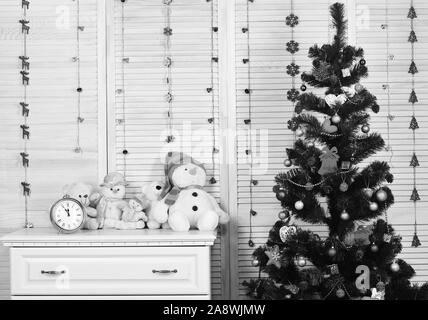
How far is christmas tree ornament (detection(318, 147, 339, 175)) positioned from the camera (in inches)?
118

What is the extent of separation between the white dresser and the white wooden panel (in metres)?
0.49

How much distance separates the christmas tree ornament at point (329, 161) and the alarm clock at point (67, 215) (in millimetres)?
1089

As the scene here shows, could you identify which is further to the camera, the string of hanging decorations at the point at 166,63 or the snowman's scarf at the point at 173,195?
the string of hanging decorations at the point at 166,63

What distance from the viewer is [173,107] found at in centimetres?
354

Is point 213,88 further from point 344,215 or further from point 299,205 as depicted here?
point 344,215

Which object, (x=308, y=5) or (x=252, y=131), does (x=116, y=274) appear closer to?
(x=252, y=131)

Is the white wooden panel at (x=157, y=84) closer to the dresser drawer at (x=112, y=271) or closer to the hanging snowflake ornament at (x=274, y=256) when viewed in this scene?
the dresser drawer at (x=112, y=271)

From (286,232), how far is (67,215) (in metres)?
0.98

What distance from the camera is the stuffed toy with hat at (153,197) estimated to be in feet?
11.1

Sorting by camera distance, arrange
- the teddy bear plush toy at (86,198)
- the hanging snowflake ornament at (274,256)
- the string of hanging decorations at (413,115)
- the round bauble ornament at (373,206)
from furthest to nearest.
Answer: the string of hanging decorations at (413,115) → the teddy bear plush toy at (86,198) → the hanging snowflake ornament at (274,256) → the round bauble ornament at (373,206)

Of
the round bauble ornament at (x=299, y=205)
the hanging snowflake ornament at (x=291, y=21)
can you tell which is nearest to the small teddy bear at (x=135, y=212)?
the round bauble ornament at (x=299, y=205)

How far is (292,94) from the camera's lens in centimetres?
344

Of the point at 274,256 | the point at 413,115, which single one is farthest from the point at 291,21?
the point at 274,256

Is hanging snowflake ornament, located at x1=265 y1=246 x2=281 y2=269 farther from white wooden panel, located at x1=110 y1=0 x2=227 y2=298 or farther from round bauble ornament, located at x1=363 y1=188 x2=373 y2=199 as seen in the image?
white wooden panel, located at x1=110 y1=0 x2=227 y2=298
